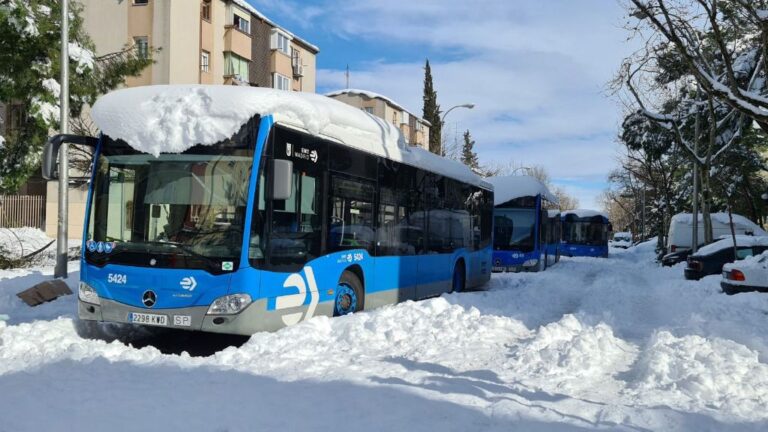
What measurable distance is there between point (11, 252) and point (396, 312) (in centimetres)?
1352

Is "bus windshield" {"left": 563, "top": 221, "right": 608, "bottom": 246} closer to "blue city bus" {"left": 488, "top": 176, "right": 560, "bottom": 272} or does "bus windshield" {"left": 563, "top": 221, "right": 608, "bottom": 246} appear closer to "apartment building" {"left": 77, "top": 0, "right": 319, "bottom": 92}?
"blue city bus" {"left": 488, "top": 176, "right": 560, "bottom": 272}

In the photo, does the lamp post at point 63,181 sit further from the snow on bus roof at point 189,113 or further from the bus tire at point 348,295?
the bus tire at point 348,295

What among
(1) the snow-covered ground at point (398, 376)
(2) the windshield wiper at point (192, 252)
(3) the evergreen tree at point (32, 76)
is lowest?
(1) the snow-covered ground at point (398, 376)

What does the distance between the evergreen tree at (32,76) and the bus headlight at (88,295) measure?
29.0 feet

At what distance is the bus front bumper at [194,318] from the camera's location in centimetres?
702

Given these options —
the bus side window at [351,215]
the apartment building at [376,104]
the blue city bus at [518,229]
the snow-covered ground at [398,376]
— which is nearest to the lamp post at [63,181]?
the snow-covered ground at [398,376]

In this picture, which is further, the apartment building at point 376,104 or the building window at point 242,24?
the apartment building at point 376,104

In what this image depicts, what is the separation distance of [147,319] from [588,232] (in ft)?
114

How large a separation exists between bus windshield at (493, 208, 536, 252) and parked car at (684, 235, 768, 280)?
5.57 metres

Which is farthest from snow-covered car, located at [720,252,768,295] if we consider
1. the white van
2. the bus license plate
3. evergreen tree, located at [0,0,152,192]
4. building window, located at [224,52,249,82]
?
building window, located at [224,52,249,82]

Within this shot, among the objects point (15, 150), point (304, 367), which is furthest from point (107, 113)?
point (15, 150)

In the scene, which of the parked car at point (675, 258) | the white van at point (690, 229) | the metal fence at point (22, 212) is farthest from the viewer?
the white van at point (690, 229)

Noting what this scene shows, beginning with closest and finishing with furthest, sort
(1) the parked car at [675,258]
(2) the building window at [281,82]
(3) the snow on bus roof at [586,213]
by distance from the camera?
(1) the parked car at [675,258], (3) the snow on bus roof at [586,213], (2) the building window at [281,82]

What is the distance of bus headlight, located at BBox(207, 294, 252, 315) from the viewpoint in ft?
23.0
